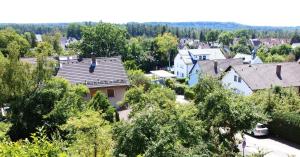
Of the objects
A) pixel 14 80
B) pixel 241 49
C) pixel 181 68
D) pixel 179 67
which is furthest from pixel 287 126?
pixel 241 49

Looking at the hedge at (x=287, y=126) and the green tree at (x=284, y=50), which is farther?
the green tree at (x=284, y=50)

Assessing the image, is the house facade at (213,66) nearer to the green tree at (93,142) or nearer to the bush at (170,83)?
the bush at (170,83)

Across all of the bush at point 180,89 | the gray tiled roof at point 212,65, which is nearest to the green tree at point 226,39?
the gray tiled roof at point 212,65

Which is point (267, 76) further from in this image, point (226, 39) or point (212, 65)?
point (226, 39)

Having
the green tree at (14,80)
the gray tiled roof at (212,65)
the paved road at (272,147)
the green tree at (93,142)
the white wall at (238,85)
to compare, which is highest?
the green tree at (14,80)

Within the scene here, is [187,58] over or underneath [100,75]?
underneath

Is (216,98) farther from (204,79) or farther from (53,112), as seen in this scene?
(53,112)

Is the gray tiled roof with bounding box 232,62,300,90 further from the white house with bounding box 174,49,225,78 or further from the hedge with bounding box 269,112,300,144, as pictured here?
Answer: the white house with bounding box 174,49,225,78
